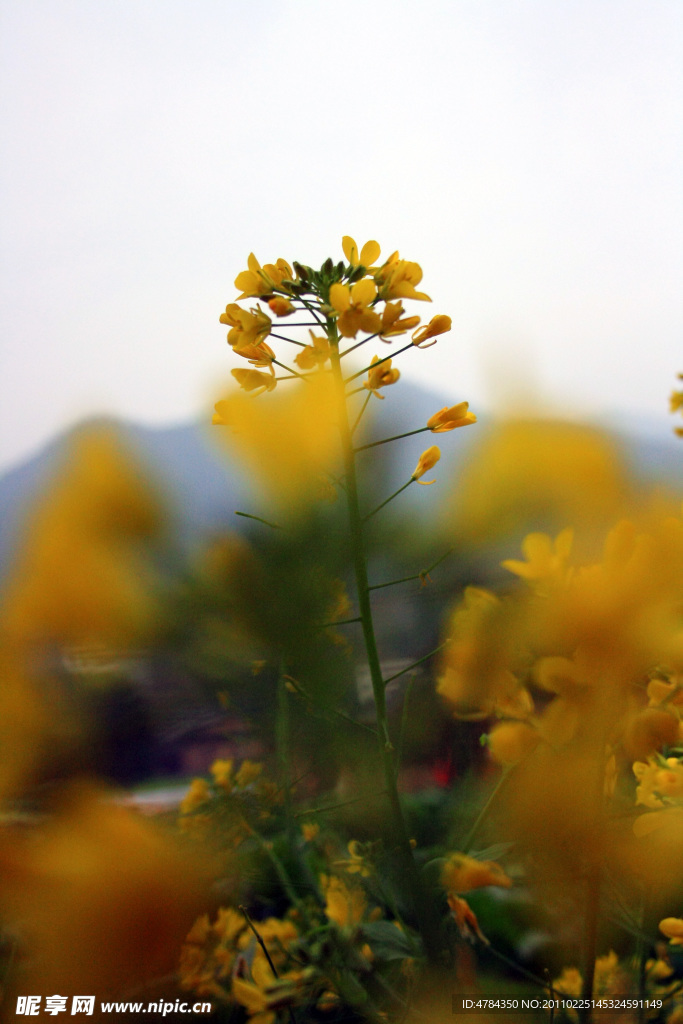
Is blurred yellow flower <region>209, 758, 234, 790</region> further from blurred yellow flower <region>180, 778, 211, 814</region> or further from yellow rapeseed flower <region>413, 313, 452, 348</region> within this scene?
yellow rapeseed flower <region>413, 313, 452, 348</region>

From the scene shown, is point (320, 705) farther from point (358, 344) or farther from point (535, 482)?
point (535, 482)

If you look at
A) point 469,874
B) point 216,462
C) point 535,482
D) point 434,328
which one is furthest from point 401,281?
point 216,462

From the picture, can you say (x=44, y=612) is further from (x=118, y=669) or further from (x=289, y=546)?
(x=289, y=546)

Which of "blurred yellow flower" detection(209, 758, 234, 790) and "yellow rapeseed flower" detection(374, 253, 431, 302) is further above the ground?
"yellow rapeseed flower" detection(374, 253, 431, 302)

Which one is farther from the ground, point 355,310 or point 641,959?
point 355,310

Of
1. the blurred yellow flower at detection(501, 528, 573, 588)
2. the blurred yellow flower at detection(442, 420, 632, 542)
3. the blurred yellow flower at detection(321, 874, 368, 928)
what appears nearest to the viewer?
the blurred yellow flower at detection(501, 528, 573, 588)

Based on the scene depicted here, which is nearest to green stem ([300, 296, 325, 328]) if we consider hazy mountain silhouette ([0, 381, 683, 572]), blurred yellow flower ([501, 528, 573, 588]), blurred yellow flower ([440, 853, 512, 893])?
blurred yellow flower ([501, 528, 573, 588])

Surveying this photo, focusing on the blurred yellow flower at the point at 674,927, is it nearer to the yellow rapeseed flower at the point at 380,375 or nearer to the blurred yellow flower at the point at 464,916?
the blurred yellow flower at the point at 464,916

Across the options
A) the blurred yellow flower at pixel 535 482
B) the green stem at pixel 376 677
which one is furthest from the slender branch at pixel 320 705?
the blurred yellow flower at pixel 535 482

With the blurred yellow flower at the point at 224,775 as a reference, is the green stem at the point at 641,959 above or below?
below
